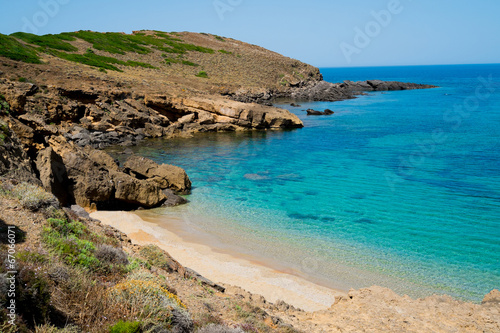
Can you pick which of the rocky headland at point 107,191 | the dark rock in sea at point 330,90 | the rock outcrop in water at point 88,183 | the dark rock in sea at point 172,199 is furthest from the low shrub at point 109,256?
the dark rock in sea at point 330,90

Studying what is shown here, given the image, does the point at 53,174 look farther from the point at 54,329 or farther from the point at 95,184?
the point at 54,329

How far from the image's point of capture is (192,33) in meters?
109

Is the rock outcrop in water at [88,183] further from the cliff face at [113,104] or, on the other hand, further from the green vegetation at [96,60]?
the green vegetation at [96,60]

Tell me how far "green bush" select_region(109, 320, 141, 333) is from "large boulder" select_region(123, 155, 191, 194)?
57.1 feet

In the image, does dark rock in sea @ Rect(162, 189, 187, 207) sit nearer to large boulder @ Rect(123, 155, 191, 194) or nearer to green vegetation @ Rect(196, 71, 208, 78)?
large boulder @ Rect(123, 155, 191, 194)

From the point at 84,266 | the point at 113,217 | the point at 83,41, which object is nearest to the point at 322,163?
the point at 113,217

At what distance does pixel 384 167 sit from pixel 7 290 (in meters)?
27.7

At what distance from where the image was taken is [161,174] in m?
23.7

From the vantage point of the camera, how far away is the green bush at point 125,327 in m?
5.92

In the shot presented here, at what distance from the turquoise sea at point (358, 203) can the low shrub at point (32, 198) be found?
8022 millimetres

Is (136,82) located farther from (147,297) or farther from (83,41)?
(147,297)

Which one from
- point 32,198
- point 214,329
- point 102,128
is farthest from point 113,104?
point 214,329

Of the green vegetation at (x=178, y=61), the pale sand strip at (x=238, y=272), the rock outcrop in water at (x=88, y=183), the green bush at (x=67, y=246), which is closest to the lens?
the green bush at (x=67, y=246)

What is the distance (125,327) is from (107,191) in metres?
14.8
